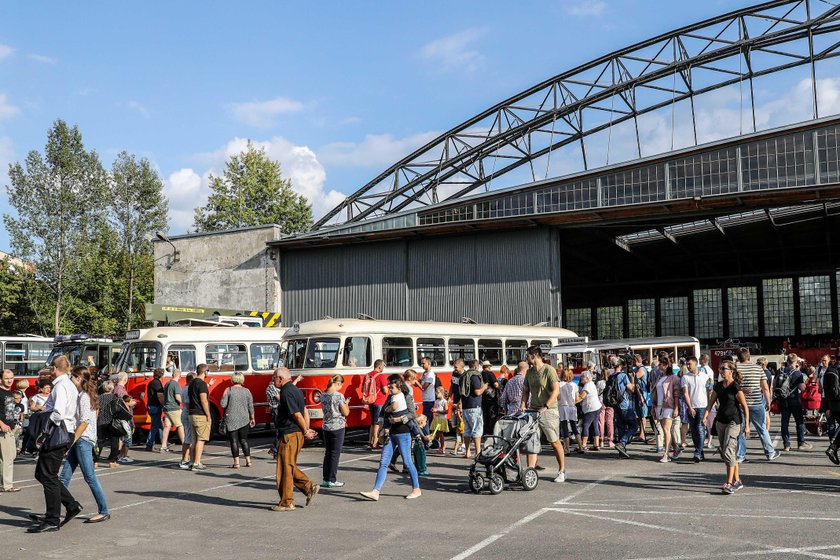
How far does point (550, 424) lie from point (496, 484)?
1453 mm

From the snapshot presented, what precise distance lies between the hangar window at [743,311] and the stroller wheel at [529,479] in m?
36.7

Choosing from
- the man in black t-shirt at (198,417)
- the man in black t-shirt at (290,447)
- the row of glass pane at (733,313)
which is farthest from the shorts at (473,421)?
the row of glass pane at (733,313)

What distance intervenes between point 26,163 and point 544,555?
1854 inches

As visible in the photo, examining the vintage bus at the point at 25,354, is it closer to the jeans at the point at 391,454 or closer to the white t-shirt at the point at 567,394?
the white t-shirt at the point at 567,394

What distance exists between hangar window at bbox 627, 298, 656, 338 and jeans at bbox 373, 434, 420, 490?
126ft

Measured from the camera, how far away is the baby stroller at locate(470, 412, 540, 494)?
10.9 m

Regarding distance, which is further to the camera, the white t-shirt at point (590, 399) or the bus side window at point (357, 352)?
the bus side window at point (357, 352)

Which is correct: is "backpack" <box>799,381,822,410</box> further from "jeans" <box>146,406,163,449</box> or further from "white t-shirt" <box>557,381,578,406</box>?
"jeans" <box>146,406,163,449</box>

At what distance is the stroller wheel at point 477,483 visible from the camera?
1086 centimetres

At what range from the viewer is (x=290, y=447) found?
9.88 metres

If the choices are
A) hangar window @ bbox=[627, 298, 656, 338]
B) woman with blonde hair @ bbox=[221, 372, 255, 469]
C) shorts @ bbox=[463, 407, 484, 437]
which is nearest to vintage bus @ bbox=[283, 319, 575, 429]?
woman with blonde hair @ bbox=[221, 372, 255, 469]

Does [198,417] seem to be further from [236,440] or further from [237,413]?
[236,440]

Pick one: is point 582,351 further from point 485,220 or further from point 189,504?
point 189,504

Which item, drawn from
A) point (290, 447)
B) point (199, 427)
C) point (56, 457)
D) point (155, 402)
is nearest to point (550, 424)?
point (290, 447)
